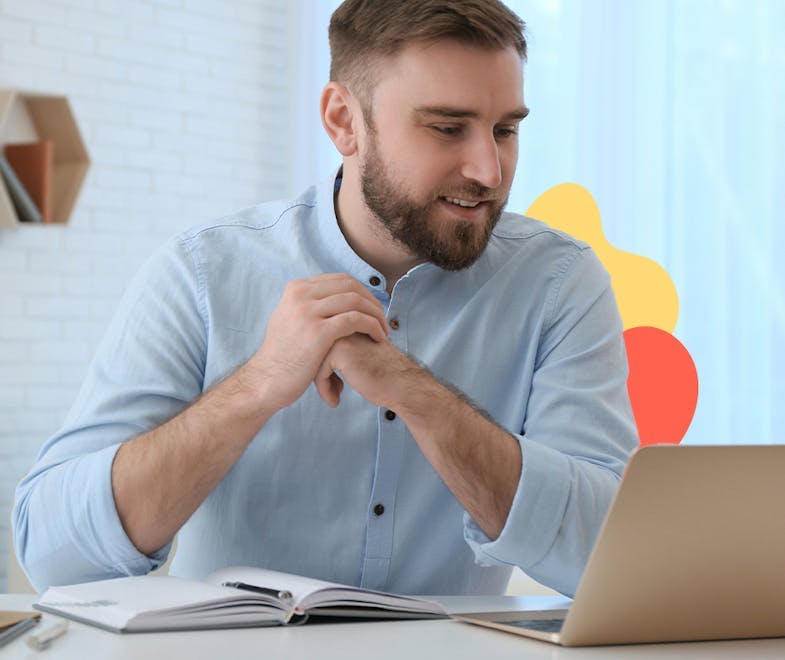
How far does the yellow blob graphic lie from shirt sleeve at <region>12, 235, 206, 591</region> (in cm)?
155

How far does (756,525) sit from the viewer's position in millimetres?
1012

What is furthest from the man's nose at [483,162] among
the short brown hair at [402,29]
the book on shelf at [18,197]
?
the book on shelf at [18,197]

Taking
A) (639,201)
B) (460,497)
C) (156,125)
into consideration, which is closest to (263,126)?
(156,125)

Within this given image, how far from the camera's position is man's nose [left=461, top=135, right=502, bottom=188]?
5.47 ft

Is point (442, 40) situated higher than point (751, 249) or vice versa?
point (442, 40)

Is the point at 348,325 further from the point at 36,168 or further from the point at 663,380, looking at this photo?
the point at 36,168

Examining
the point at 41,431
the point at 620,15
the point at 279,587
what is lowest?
the point at 41,431

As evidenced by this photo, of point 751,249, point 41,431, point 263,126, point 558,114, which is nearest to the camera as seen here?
point 751,249

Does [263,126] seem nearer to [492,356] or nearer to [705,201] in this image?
[705,201]

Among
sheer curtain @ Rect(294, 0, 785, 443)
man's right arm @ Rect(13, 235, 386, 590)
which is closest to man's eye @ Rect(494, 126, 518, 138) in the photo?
man's right arm @ Rect(13, 235, 386, 590)

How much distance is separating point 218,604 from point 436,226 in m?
0.76

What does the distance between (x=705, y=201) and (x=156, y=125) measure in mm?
2102

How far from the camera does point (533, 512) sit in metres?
1.45

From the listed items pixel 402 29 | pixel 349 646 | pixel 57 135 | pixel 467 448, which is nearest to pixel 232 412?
pixel 467 448
